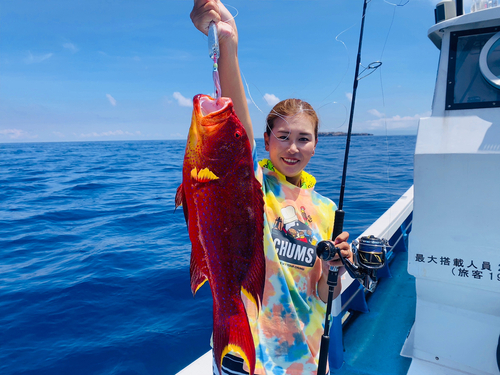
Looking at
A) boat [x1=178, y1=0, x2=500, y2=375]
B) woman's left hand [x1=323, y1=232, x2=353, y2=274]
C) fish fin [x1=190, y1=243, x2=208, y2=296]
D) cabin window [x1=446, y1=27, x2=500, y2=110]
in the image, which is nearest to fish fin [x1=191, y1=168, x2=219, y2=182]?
fish fin [x1=190, y1=243, x2=208, y2=296]

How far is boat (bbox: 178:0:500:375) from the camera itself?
279 cm

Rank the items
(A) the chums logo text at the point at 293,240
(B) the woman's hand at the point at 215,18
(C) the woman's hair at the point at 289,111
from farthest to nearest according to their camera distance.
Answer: (C) the woman's hair at the point at 289,111 → (A) the chums logo text at the point at 293,240 → (B) the woman's hand at the point at 215,18

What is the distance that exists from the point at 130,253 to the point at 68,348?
3052 millimetres

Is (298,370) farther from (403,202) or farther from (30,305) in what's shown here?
(403,202)

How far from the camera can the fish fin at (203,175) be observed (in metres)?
1.28

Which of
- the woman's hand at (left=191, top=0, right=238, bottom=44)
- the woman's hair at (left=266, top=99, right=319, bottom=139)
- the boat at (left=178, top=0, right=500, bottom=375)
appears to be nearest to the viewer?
the woman's hand at (left=191, top=0, right=238, bottom=44)

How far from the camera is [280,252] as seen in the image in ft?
5.62

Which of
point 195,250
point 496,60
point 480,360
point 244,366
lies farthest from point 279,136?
point 480,360

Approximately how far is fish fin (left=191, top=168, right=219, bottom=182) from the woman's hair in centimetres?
A: 71

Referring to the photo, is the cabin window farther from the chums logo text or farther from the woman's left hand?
the chums logo text

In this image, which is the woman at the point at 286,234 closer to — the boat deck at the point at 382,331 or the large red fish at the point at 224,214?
the large red fish at the point at 224,214

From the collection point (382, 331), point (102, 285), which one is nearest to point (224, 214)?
point (382, 331)

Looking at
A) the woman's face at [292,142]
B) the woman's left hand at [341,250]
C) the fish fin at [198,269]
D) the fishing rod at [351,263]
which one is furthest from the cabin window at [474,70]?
the fish fin at [198,269]

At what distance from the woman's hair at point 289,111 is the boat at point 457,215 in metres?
1.67
